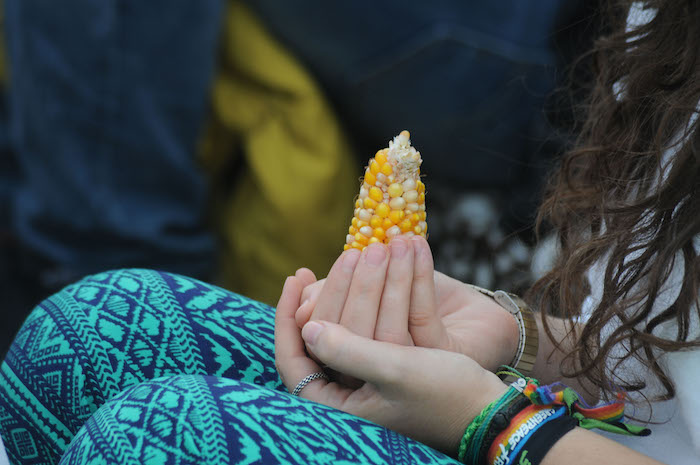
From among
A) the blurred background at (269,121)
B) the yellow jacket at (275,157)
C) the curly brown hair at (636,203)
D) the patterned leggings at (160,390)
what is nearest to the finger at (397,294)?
the patterned leggings at (160,390)

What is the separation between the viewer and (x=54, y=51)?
170 centimetres

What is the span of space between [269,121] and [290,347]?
1.03 m

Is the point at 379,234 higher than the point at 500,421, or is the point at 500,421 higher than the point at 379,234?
the point at 379,234

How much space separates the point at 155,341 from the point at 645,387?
557 millimetres

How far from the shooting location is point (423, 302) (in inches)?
31.9

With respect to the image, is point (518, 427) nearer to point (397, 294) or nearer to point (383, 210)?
point (397, 294)

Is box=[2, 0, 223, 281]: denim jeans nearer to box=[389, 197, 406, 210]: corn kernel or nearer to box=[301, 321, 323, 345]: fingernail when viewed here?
box=[389, 197, 406, 210]: corn kernel

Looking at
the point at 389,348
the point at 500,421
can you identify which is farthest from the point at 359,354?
the point at 500,421

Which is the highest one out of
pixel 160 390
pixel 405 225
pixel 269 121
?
pixel 269 121

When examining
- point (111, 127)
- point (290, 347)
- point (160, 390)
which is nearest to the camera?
point (160, 390)

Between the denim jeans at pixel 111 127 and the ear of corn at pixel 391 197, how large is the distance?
955 mm

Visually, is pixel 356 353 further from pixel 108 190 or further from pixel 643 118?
pixel 108 190

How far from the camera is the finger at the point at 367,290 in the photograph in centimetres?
79

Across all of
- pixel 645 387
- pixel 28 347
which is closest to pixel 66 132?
pixel 28 347
